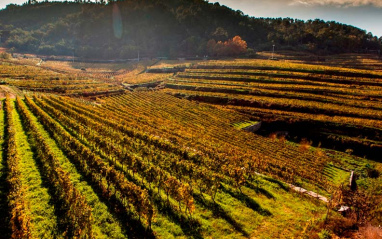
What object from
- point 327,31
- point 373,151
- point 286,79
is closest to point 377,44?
point 327,31

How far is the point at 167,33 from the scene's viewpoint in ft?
574

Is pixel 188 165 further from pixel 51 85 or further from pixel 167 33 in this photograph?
pixel 167 33

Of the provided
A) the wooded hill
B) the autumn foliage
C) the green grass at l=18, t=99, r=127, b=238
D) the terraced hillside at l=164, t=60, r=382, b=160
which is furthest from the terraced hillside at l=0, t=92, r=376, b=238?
the wooded hill

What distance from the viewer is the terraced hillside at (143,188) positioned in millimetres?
14953

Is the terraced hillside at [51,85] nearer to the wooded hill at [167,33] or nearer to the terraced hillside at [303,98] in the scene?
the terraced hillside at [303,98]

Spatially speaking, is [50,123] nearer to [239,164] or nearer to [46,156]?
[46,156]

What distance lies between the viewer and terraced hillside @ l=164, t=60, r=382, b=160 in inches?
1807

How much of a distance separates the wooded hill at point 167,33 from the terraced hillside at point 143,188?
116m

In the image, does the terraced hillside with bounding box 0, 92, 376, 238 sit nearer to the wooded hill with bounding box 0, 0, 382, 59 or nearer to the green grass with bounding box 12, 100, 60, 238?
the green grass with bounding box 12, 100, 60, 238

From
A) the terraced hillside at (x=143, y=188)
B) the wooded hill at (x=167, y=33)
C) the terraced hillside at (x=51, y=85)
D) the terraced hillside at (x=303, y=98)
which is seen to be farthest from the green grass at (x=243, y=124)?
the wooded hill at (x=167, y=33)

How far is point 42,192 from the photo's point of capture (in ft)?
57.8

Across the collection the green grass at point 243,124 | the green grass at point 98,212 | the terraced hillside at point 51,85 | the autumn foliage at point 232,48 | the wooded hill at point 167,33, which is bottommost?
the green grass at point 243,124

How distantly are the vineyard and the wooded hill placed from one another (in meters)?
86.6

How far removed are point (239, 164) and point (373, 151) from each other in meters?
31.0
